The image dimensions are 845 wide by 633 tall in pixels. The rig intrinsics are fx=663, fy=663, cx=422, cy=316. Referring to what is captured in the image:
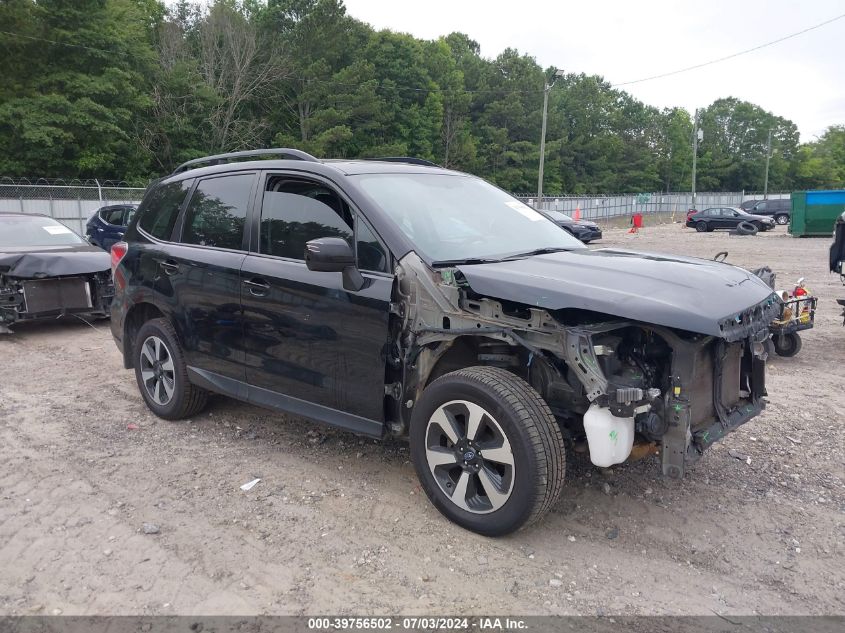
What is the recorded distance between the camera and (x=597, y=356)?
10.4 ft

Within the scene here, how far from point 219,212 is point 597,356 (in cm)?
288

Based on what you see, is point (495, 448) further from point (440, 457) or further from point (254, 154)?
point (254, 154)

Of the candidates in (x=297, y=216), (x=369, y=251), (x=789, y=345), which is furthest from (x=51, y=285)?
(x=789, y=345)

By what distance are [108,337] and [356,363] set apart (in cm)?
589

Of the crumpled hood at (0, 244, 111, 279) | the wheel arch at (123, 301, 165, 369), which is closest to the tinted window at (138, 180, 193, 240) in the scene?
the wheel arch at (123, 301, 165, 369)

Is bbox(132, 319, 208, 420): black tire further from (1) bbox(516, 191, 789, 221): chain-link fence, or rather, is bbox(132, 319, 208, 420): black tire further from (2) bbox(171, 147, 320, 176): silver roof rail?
(1) bbox(516, 191, 789, 221): chain-link fence

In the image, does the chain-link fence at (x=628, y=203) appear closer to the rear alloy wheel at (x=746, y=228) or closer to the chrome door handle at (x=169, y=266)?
the rear alloy wheel at (x=746, y=228)

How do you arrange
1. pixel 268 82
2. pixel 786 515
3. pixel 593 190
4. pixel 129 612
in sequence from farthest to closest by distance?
pixel 593 190 → pixel 268 82 → pixel 786 515 → pixel 129 612

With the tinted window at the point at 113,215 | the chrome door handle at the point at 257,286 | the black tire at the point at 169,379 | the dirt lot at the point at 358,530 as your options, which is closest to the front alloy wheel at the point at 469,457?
the dirt lot at the point at 358,530

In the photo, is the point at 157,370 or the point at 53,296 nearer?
the point at 157,370

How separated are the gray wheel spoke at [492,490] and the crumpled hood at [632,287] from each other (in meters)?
0.88

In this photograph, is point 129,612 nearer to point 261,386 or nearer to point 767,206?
point 261,386

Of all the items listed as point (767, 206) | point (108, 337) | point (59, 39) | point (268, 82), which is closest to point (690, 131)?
point (767, 206)

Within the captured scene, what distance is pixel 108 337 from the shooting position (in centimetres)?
839
